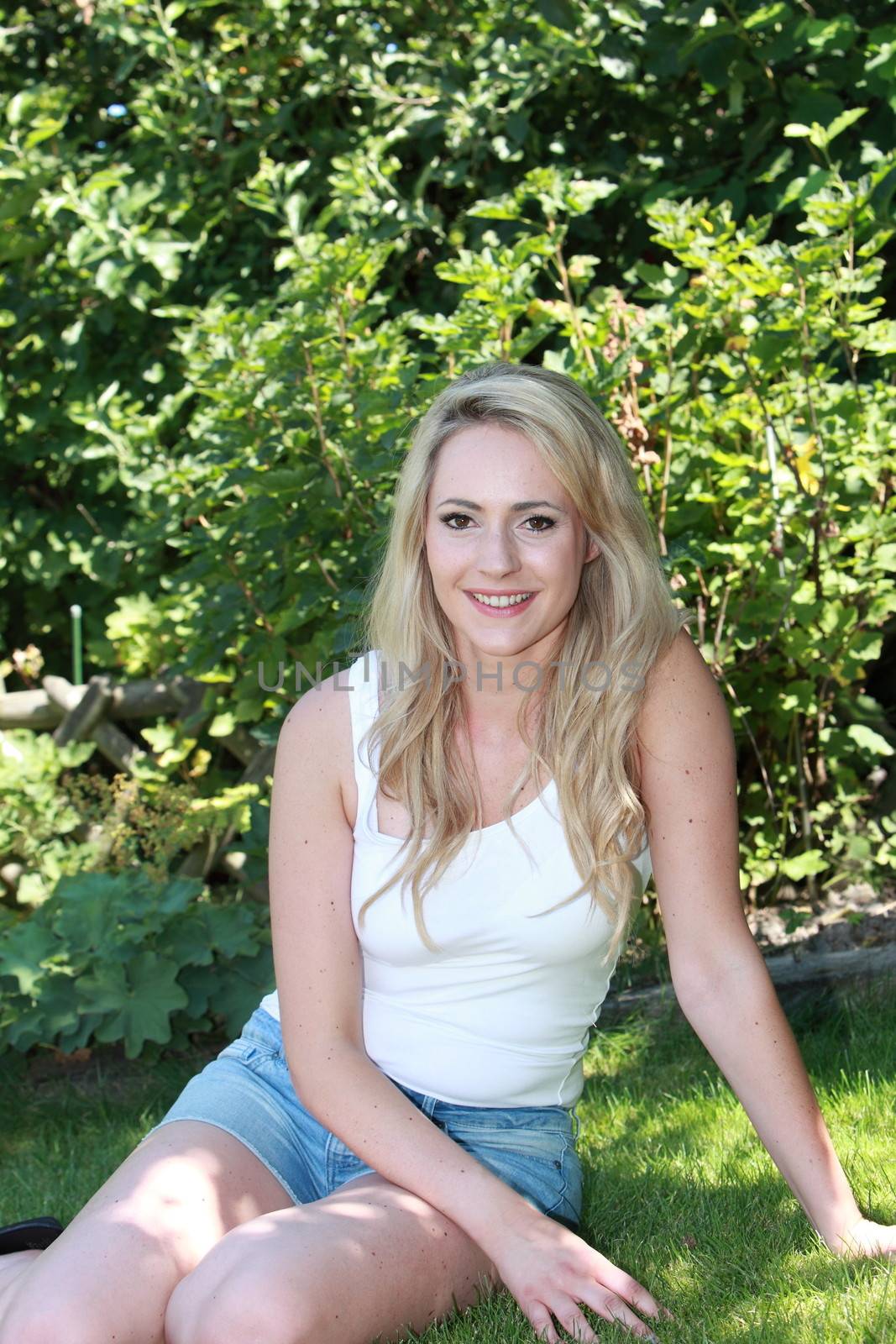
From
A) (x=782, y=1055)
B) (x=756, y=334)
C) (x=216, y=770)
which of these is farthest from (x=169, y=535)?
(x=782, y=1055)

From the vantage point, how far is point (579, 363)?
2922 mm

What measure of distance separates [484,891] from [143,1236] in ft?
2.00

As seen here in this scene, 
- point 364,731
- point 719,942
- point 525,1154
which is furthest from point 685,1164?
point 364,731

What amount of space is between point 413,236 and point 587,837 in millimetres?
2711

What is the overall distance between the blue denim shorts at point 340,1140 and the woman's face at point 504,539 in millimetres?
657

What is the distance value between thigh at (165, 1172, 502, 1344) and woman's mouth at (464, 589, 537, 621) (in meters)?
0.78

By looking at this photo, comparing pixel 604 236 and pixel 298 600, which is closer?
pixel 298 600

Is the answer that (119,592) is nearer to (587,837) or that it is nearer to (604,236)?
(604,236)

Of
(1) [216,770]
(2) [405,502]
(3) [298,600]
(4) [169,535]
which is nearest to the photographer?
(2) [405,502]

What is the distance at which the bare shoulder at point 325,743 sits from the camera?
6.68 feet

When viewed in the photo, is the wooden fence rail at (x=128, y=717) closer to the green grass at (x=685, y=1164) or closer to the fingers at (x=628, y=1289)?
the green grass at (x=685, y=1164)

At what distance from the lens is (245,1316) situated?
5.14 feet

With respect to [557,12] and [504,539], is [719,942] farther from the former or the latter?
[557,12]

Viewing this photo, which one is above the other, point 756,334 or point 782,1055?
point 756,334
